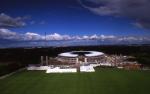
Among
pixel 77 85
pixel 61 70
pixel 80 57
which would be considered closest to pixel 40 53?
pixel 80 57

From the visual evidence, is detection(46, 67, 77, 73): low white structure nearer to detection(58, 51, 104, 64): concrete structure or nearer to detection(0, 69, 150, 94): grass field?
detection(0, 69, 150, 94): grass field

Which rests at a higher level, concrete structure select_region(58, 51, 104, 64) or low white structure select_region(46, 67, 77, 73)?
concrete structure select_region(58, 51, 104, 64)

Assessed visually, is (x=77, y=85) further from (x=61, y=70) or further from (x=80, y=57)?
(x=80, y=57)

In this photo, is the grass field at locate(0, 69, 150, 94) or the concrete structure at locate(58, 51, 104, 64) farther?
the concrete structure at locate(58, 51, 104, 64)

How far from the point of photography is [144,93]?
13.3 metres

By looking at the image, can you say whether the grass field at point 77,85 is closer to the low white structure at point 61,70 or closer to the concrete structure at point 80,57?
the low white structure at point 61,70

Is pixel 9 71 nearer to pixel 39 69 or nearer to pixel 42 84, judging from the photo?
pixel 39 69

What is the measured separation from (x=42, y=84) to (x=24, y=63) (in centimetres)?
Result: 1013

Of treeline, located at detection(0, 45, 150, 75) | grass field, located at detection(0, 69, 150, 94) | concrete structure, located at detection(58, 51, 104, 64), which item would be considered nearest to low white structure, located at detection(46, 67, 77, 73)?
grass field, located at detection(0, 69, 150, 94)

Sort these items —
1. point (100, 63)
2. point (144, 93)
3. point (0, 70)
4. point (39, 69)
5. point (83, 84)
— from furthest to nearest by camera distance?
point (100, 63) < point (39, 69) < point (0, 70) < point (83, 84) < point (144, 93)

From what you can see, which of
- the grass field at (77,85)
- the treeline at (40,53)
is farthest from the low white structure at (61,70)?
the treeline at (40,53)

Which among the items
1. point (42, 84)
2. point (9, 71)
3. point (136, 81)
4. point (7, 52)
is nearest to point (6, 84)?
point (42, 84)

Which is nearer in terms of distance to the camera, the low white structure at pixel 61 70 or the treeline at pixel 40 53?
the low white structure at pixel 61 70

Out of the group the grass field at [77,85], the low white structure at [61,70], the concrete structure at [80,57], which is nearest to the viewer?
the grass field at [77,85]
